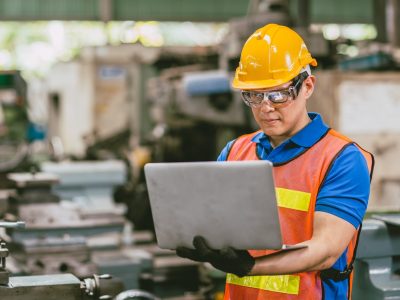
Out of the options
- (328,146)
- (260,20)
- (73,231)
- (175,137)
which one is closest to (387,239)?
(328,146)

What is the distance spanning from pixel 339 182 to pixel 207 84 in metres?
3.99

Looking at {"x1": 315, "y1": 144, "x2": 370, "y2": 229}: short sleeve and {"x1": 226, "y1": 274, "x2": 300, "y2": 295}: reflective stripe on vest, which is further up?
{"x1": 315, "y1": 144, "x2": 370, "y2": 229}: short sleeve

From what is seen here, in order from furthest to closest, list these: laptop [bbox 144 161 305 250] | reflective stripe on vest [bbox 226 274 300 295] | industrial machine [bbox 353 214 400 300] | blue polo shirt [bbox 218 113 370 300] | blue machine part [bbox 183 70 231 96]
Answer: blue machine part [bbox 183 70 231 96]
industrial machine [bbox 353 214 400 300]
reflective stripe on vest [bbox 226 274 300 295]
blue polo shirt [bbox 218 113 370 300]
laptop [bbox 144 161 305 250]

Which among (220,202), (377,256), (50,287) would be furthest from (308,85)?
(50,287)

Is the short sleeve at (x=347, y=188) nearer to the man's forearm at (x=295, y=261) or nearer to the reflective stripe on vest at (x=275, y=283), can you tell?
the man's forearm at (x=295, y=261)

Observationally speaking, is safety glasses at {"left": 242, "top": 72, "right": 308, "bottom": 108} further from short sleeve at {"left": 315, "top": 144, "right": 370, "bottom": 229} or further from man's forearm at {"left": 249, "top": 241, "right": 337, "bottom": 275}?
man's forearm at {"left": 249, "top": 241, "right": 337, "bottom": 275}

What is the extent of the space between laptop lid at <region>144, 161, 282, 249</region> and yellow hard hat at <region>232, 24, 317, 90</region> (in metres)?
0.33

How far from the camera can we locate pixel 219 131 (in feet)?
23.0

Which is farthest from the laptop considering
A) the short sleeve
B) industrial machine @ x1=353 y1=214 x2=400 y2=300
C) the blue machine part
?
the blue machine part

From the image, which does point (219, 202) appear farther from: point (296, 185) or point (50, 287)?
point (50, 287)

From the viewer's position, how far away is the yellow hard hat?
195 centimetres

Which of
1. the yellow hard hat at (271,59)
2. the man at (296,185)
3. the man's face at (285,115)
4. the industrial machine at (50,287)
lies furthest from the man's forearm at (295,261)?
the industrial machine at (50,287)

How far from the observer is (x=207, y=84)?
18.9 ft

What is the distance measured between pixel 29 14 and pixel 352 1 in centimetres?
522
